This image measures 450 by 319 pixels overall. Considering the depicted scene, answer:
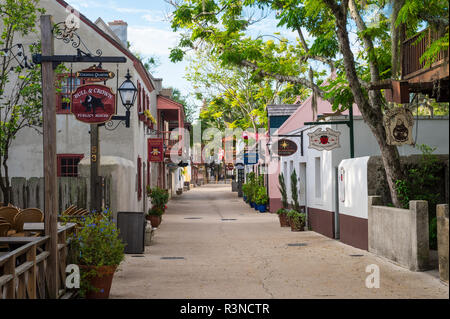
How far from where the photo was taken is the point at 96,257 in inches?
360

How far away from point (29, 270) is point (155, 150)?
65.7 ft

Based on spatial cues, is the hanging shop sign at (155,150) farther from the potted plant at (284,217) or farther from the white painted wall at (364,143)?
the white painted wall at (364,143)

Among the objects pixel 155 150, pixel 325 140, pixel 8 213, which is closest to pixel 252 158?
pixel 155 150

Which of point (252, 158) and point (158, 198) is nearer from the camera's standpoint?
point (158, 198)

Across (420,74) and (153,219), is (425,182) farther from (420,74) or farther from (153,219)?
(153,219)

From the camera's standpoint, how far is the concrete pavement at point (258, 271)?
9.84m

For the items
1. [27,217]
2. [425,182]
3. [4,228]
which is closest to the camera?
[4,228]

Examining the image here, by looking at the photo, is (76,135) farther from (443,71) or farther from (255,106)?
(255,106)

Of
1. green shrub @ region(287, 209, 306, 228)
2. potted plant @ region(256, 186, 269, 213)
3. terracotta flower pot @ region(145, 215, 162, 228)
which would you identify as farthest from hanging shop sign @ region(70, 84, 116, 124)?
potted plant @ region(256, 186, 269, 213)

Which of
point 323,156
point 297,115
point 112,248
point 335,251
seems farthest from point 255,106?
point 112,248

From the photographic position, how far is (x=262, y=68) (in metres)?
19.5

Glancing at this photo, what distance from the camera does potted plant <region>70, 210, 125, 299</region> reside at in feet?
29.6

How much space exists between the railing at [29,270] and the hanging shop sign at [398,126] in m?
7.06
